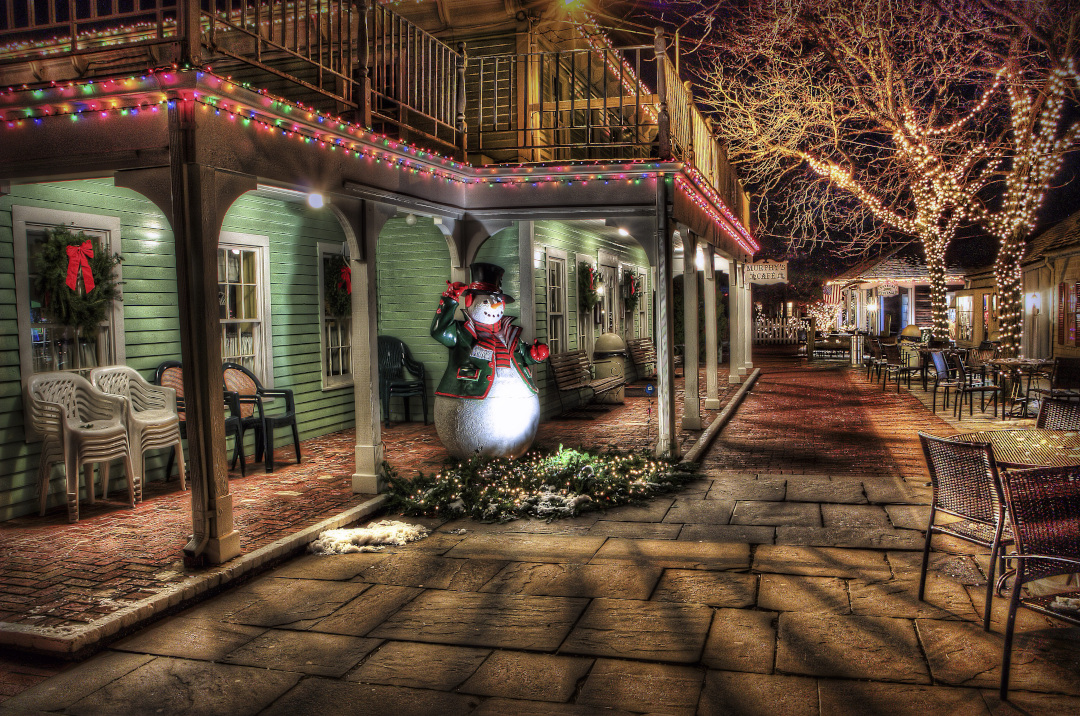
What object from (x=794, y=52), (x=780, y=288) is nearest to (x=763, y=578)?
(x=794, y=52)

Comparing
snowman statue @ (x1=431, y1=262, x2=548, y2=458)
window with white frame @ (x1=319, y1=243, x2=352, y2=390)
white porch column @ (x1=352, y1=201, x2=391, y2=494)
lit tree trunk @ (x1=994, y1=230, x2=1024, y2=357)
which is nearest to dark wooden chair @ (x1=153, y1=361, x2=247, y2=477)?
white porch column @ (x1=352, y1=201, x2=391, y2=494)

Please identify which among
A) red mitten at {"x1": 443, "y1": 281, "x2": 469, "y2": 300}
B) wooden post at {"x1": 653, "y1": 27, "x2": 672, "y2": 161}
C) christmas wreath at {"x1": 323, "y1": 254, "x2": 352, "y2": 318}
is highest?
wooden post at {"x1": 653, "y1": 27, "x2": 672, "y2": 161}

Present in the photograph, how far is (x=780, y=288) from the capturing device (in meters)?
48.0

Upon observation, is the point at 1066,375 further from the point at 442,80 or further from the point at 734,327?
the point at 442,80

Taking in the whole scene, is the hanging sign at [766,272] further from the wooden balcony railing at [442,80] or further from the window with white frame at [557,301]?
the window with white frame at [557,301]

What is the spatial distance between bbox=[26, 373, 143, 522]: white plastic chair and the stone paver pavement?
7.70 feet

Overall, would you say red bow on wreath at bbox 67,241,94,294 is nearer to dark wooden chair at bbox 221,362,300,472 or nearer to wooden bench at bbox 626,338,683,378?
dark wooden chair at bbox 221,362,300,472

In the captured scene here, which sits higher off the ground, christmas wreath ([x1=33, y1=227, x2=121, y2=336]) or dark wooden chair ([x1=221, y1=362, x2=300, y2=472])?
christmas wreath ([x1=33, y1=227, x2=121, y2=336])

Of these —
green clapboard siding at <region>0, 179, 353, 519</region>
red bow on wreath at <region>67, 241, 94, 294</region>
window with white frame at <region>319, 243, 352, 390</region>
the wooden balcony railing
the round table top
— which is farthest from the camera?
window with white frame at <region>319, 243, 352, 390</region>

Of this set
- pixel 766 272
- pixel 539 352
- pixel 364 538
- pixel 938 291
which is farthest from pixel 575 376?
pixel 938 291

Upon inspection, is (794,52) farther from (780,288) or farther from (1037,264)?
(780,288)

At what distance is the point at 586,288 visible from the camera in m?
14.3

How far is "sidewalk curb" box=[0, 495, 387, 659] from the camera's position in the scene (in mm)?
4004

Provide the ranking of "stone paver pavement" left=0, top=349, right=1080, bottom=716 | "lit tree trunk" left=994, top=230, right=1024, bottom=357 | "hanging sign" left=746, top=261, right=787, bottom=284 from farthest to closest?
"hanging sign" left=746, top=261, right=787, bottom=284 → "lit tree trunk" left=994, top=230, right=1024, bottom=357 → "stone paver pavement" left=0, top=349, right=1080, bottom=716
